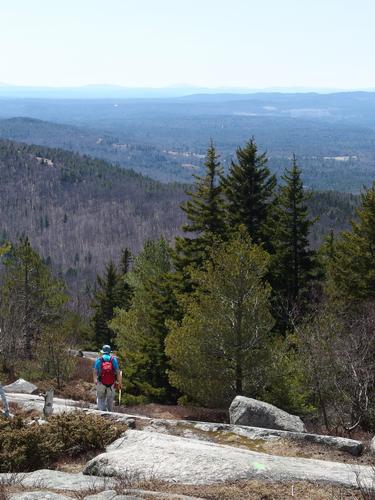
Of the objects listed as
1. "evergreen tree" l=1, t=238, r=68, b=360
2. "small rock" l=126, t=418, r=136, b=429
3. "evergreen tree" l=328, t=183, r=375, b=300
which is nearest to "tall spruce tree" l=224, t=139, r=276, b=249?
"evergreen tree" l=328, t=183, r=375, b=300

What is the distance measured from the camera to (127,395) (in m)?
25.5

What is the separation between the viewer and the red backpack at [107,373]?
53.9 feet

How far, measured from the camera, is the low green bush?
1118 cm

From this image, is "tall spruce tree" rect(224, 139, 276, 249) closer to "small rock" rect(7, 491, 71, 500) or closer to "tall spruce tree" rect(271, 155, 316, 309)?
"tall spruce tree" rect(271, 155, 316, 309)

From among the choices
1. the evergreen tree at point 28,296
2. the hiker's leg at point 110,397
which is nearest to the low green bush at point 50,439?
the hiker's leg at point 110,397

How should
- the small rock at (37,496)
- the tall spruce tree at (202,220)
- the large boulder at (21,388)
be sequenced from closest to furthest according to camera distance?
the small rock at (37,496)
the large boulder at (21,388)
the tall spruce tree at (202,220)

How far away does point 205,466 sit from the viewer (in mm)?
10367

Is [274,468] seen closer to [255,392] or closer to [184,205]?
[255,392]

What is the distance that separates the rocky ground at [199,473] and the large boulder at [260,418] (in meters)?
2.47

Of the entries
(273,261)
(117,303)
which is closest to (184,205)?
(273,261)

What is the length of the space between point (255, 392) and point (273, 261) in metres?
12.1

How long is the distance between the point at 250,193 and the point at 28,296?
18860 mm

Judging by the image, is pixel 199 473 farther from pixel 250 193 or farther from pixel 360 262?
pixel 250 193

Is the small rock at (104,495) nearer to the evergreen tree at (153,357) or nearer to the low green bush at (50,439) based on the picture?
the low green bush at (50,439)
